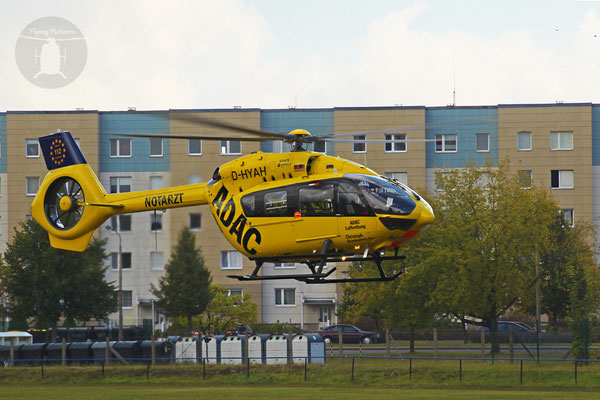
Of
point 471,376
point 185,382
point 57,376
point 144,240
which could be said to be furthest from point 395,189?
point 144,240

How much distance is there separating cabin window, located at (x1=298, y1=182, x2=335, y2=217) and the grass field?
1543cm

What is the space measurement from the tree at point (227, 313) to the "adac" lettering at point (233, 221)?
33013mm

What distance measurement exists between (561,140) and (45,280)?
4394 centimetres

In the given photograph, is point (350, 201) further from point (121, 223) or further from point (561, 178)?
point (561, 178)

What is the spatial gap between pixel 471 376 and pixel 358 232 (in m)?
→ 20.1

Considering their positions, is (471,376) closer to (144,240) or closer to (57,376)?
(57,376)

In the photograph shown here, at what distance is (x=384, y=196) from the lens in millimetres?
21844

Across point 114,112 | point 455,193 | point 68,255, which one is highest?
point 114,112

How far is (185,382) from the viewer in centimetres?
4212

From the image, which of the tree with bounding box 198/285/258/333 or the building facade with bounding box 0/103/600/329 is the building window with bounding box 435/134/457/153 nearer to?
the building facade with bounding box 0/103/600/329

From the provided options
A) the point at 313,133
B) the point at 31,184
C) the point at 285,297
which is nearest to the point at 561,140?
the point at 313,133

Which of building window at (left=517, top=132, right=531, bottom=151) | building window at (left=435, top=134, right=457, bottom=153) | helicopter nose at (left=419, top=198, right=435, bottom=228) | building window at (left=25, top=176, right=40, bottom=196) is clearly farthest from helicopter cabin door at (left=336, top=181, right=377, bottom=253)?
building window at (left=25, top=176, right=40, bottom=196)

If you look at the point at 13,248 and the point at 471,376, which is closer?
the point at 471,376

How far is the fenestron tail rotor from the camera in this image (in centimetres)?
2845
